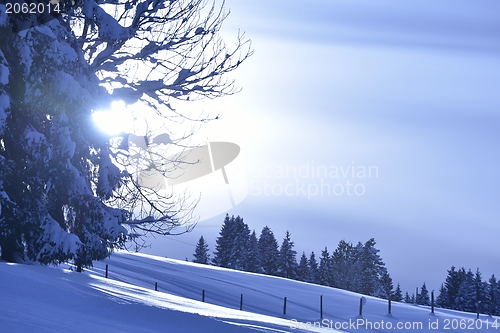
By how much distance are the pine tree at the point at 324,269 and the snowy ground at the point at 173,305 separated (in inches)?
1342

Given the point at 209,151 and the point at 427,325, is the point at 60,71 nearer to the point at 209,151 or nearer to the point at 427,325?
the point at 209,151

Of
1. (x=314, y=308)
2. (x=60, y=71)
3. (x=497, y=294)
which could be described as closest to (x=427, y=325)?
(x=314, y=308)

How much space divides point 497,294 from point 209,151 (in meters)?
78.7

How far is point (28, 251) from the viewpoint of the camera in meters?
10.1

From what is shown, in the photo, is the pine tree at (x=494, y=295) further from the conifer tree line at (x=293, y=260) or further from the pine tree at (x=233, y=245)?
the pine tree at (x=233, y=245)

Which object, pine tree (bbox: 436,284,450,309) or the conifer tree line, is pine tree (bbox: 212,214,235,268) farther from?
pine tree (bbox: 436,284,450,309)

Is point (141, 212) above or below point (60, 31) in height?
below

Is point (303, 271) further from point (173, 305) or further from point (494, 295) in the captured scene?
point (173, 305)

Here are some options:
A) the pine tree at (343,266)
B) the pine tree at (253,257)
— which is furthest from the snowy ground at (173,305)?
the pine tree at (343,266)

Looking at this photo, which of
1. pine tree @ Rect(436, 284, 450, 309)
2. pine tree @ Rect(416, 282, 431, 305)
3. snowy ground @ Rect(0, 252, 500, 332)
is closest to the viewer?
snowy ground @ Rect(0, 252, 500, 332)

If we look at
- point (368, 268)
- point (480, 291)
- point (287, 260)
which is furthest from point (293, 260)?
point (480, 291)

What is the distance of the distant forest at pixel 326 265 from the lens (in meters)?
64.6

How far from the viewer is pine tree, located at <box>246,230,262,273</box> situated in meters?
63.3

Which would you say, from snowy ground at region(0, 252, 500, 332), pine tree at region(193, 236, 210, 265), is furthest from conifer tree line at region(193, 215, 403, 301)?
snowy ground at region(0, 252, 500, 332)
